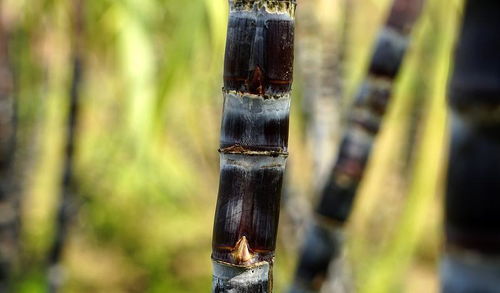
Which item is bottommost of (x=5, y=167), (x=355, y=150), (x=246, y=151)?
(x=5, y=167)

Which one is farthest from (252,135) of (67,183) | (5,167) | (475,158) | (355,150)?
(67,183)

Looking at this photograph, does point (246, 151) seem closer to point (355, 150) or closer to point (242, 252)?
point (242, 252)

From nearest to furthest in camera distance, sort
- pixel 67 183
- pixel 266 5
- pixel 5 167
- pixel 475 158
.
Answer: pixel 475 158 → pixel 266 5 → pixel 5 167 → pixel 67 183

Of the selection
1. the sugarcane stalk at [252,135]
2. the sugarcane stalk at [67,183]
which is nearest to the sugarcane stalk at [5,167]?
the sugarcane stalk at [67,183]

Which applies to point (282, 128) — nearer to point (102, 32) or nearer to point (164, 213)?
point (102, 32)

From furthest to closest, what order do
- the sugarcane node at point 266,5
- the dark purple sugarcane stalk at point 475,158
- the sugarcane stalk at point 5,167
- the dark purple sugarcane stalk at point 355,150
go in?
the sugarcane stalk at point 5,167, the dark purple sugarcane stalk at point 355,150, the sugarcane node at point 266,5, the dark purple sugarcane stalk at point 475,158

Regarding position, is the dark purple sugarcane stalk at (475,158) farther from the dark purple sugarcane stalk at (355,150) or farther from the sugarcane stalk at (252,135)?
the dark purple sugarcane stalk at (355,150)

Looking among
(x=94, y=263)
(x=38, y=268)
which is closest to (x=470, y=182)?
(x=38, y=268)

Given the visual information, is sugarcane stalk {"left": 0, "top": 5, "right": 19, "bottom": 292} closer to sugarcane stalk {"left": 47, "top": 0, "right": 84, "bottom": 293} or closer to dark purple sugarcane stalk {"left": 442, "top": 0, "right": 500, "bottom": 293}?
sugarcane stalk {"left": 47, "top": 0, "right": 84, "bottom": 293}
